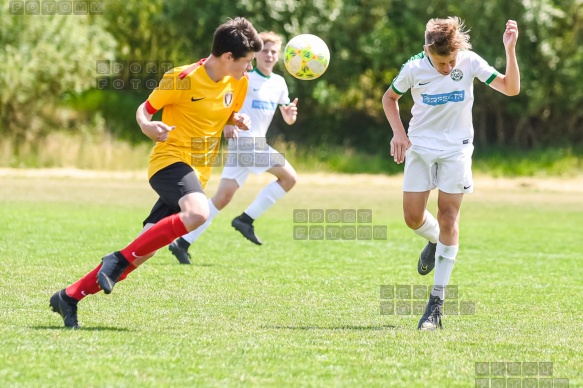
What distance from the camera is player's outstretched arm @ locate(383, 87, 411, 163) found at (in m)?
6.97

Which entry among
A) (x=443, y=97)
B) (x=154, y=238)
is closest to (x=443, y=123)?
(x=443, y=97)

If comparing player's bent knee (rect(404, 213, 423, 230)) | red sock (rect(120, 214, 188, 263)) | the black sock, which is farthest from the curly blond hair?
the black sock

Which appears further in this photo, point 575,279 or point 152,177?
point 575,279

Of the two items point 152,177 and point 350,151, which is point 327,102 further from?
point 152,177

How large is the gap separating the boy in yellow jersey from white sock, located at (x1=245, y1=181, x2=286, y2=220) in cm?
420

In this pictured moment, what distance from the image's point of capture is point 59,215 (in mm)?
15477

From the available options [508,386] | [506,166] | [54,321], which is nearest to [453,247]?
[508,386]

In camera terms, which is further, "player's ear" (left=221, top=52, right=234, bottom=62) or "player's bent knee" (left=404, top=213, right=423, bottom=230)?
"player's bent knee" (left=404, top=213, right=423, bottom=230)

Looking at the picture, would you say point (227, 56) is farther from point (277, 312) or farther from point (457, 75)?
point (277, 312)

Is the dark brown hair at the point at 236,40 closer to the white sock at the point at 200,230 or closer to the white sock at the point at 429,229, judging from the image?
the white sock at the point at 429,229

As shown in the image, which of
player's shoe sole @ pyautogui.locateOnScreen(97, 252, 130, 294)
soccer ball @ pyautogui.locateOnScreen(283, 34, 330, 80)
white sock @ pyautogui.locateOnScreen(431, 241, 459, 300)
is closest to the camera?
player's shoe sole @ pyautogui.locateOnScreen(97, 252, 130, 294)

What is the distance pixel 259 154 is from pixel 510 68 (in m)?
4.76

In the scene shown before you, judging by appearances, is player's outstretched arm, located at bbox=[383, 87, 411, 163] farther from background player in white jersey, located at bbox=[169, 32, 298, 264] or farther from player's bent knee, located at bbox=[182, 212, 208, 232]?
background player in white jersey, located at bbox=[169, 32, 298, 264]

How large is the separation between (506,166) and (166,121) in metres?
23.7
